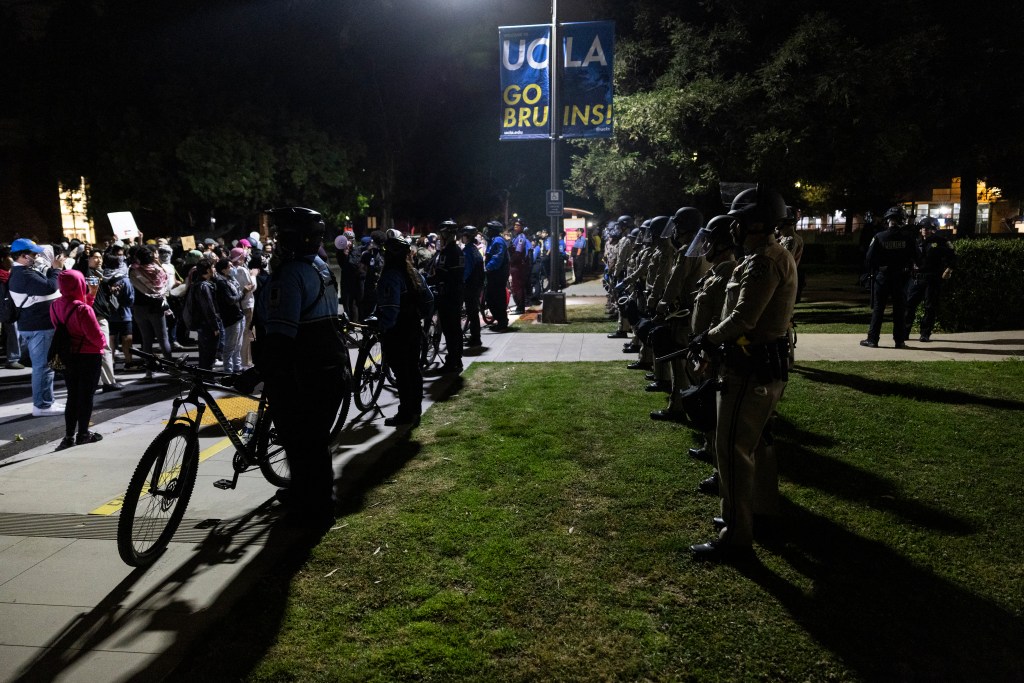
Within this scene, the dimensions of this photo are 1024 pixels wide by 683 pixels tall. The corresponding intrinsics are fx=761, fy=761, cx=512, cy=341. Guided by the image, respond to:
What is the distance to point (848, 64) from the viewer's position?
627 inches

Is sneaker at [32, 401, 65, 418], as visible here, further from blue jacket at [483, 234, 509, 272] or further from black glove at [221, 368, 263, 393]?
blue jacket at [483, 234, 509, 272]

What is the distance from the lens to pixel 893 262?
10.5 metres

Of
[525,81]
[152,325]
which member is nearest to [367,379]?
[152,325]

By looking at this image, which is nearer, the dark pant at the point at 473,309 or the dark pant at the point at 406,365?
the dark pant at the point at 406,365

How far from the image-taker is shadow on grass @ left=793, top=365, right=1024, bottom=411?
770 centimetres

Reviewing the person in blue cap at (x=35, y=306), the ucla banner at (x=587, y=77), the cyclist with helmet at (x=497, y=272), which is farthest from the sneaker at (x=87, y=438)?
the ucla banner at (x=587, y=77)

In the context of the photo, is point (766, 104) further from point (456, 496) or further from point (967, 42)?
point (456, 496)

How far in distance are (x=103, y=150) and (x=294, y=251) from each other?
2898 centimetres

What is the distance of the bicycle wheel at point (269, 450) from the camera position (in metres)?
5.09

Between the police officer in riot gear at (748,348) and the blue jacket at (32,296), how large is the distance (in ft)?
23.3

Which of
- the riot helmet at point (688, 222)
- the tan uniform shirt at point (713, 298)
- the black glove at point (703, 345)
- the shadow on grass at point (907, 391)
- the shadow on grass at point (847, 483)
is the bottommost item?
the shadow on grass at point (847, 483)

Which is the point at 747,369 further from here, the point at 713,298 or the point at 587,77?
the point at 587,77

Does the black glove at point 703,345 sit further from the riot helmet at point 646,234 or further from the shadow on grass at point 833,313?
the shadow on grass at point 833,313

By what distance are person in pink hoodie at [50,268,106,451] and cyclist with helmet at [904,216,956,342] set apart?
10.7 meters
